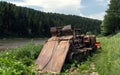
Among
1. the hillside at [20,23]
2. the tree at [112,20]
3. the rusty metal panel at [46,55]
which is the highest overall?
the rusty metal panel at [46,55]

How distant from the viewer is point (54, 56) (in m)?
11.6

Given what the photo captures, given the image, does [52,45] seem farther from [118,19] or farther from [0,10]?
[0,10]

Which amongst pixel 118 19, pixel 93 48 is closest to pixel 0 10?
pixel 118 19

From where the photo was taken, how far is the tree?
62.3 m

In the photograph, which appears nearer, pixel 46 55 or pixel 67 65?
pixel 67 65

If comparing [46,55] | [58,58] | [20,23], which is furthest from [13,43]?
[58,58]

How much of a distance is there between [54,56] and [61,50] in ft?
1.07

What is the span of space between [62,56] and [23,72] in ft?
19.8

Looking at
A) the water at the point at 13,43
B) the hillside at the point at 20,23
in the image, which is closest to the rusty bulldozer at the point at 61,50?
the water at the point at 13,43

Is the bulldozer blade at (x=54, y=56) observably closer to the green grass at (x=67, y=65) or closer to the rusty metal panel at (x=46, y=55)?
the rusty metal panel at (x=46, y=55)

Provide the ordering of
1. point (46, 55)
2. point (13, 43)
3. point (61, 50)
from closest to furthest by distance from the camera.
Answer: point (61, 50)
point (46, 55)
point (13, 43)

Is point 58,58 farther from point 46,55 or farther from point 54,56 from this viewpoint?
point 46,55

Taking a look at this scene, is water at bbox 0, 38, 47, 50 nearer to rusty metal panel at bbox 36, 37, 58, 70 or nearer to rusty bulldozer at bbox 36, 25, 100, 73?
rusty bulldozer at bbox 36, 25, 100, 73

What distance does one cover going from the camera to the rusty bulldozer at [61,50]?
1112 centimetres
